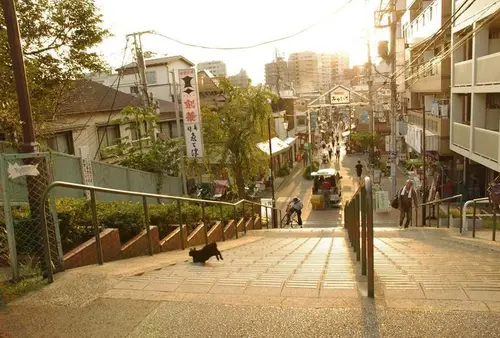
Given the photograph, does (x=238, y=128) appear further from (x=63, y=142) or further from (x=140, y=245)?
(x=140, y=245)

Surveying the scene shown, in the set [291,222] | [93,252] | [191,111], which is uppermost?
[191,111]

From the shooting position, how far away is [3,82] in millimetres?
9484

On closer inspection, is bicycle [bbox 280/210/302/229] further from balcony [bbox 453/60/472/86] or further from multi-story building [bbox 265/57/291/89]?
multi-story building [bbox 265/57/291/89]

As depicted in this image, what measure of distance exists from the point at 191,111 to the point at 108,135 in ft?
27.3

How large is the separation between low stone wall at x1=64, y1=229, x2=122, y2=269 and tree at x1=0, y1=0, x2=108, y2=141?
18.5ft

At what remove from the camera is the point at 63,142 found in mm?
18750

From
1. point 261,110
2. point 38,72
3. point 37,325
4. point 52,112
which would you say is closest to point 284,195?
point 261,110

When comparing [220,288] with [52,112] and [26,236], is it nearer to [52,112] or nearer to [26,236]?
[26,236]

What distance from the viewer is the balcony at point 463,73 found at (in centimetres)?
1722

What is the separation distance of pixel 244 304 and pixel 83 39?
10.1 metres

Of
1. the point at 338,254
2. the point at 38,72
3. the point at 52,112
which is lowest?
the point at 338,254

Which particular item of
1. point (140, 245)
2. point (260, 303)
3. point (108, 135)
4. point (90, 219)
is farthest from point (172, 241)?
point (108, 135)

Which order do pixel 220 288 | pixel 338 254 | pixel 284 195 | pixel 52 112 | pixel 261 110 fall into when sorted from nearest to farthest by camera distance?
pixel 220 288 → pixel 338 254 → pixel 52 112 → pixel 261 110 → pixel 284 195

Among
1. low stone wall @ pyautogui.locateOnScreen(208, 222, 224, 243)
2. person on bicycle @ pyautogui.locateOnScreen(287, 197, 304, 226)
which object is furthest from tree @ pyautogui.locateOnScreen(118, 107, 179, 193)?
low stone wall @ pyautogui.locateOnScreen(208, 222, 224, 243)
